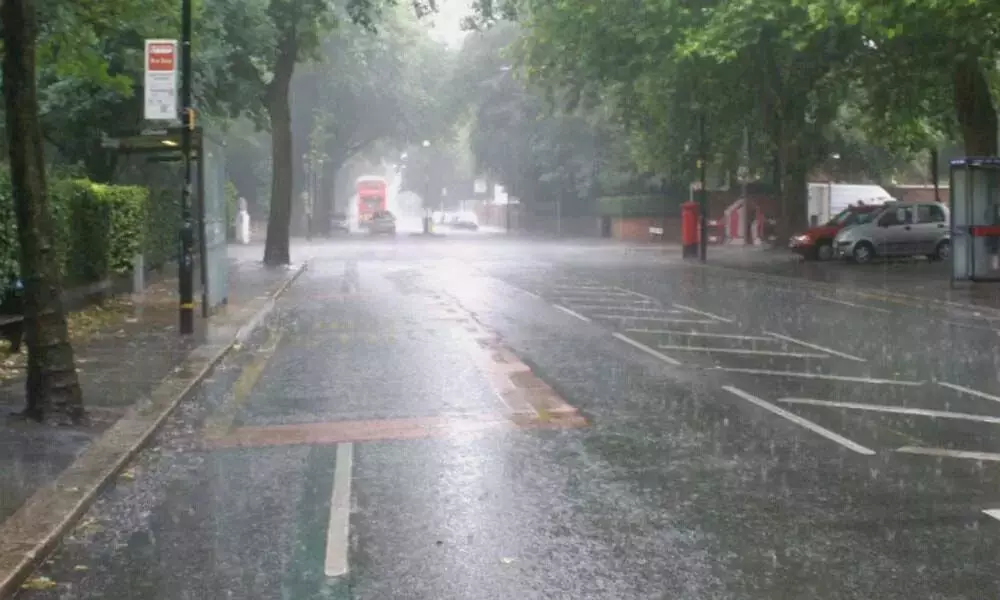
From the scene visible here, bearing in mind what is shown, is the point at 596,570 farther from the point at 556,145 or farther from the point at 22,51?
the point at 556,145

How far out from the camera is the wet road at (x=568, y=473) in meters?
6.03

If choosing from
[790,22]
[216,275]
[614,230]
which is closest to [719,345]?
[216,275]

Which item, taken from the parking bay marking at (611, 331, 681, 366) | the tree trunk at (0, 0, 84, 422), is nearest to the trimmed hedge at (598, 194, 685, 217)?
the parking bay marking at (611, 331, 681, 366)

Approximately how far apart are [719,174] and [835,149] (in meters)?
4.39

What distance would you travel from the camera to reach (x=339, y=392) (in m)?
11.9

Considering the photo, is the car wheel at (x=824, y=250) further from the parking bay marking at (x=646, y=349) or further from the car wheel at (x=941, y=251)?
the parking bay marking at (x=646, y=349)

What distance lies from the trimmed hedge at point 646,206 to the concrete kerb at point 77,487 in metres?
46.2

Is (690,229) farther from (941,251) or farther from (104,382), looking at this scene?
(104,382)

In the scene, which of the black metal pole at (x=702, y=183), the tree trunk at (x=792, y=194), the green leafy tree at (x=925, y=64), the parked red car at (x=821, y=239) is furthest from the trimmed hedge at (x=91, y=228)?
the tree trunk at (x=792, y=194)

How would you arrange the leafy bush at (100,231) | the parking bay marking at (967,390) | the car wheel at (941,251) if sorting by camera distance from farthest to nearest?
the car wheel at (941,251) → the leafy bush at (100,231) → the parking bay marking at (967,390)

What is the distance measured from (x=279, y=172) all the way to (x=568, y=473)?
27.2m

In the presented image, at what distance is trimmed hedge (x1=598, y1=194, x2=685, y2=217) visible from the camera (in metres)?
57.5

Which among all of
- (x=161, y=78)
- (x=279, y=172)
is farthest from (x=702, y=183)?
(x=161, y=78)

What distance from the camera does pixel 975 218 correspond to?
23.1 metres
